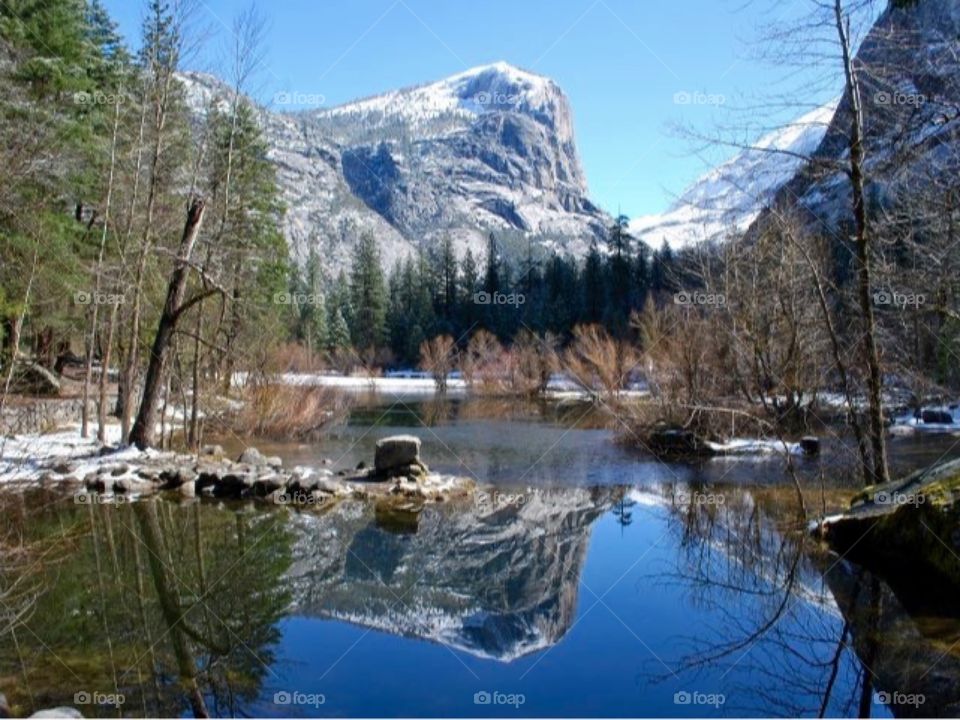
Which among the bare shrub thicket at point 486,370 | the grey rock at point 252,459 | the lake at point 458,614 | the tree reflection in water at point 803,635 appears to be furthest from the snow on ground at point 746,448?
the bare shrub thicket at point 486,370

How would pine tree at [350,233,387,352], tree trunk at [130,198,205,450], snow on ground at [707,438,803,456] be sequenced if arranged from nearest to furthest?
tree trunk at [130,198,205,450] → snow on ground at [707,438,803,456] → pine tree at [350,233,387,352]

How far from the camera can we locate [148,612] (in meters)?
6.05

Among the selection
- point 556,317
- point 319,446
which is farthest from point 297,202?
point 319,446

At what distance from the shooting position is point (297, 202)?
176m

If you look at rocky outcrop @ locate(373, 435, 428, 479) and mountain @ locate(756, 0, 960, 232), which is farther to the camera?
rocky outcrop @ locate(373, 435, 428, 479)

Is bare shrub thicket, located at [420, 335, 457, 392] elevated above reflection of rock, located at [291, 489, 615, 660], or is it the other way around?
bare shrub thicket, located at [420, 335, 457, 392]

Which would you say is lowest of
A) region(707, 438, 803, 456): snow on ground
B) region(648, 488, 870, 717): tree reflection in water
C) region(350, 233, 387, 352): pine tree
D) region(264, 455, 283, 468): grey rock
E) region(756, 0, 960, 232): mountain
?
Result: region(648, 488, 870, 717): tree reflection in water

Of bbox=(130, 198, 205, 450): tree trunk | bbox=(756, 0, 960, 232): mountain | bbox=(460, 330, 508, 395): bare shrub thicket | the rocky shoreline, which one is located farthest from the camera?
bbox=(460, 330, 508, 395): bare shrub thicket

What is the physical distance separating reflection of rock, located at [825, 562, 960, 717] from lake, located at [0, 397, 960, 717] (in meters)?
0.02

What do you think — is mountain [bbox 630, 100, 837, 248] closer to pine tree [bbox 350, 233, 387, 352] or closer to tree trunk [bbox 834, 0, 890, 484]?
tree trunk [bbox 834, 0, 890, 484]

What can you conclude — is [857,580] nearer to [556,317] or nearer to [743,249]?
[743,249]

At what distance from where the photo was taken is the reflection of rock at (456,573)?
19.6ft

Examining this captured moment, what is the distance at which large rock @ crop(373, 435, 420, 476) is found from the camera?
1295 cm

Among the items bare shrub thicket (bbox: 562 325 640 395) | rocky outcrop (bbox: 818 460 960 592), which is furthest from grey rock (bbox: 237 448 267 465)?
bare shrub thicket (bbox: 562 325 640 395)
